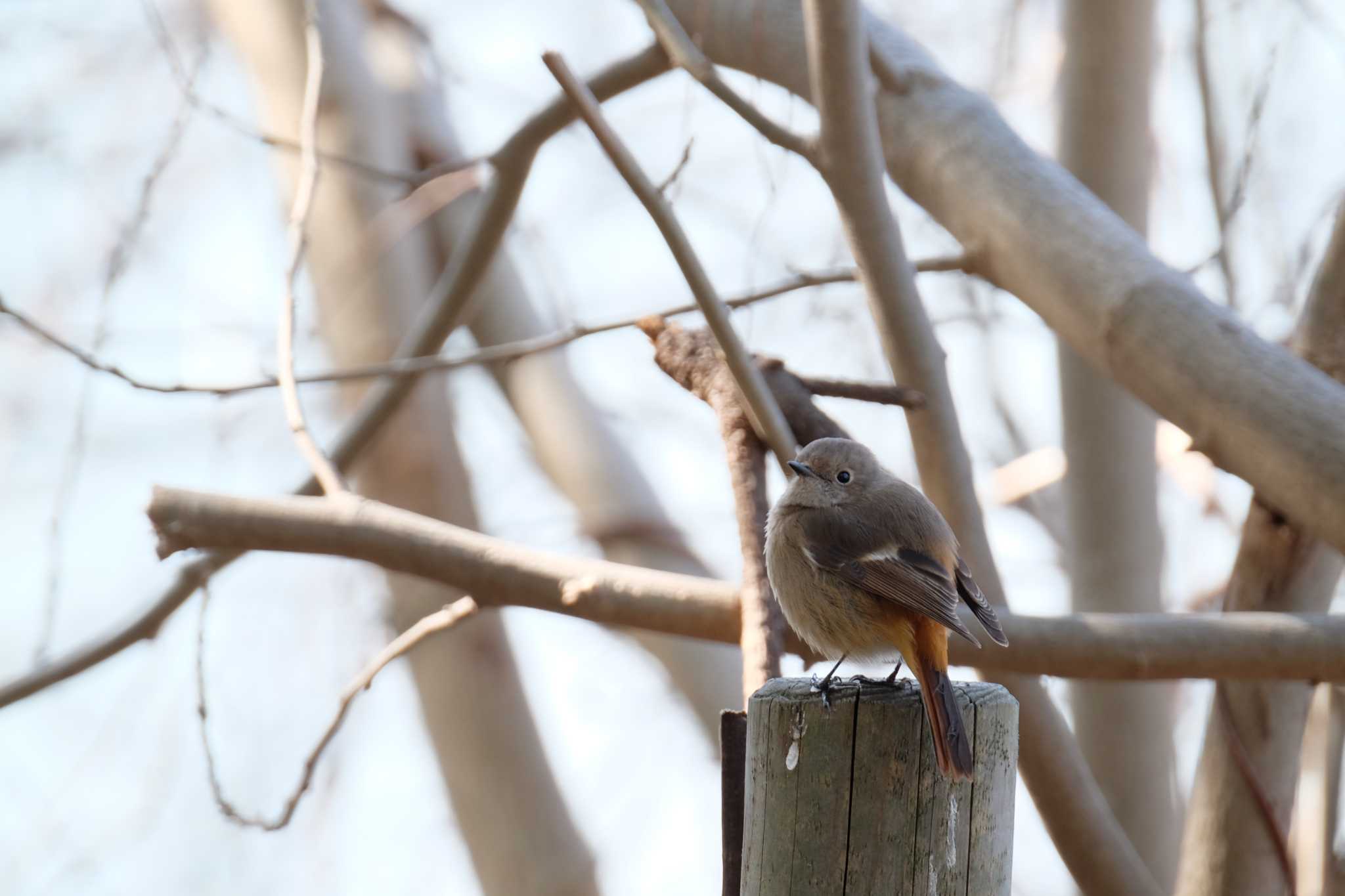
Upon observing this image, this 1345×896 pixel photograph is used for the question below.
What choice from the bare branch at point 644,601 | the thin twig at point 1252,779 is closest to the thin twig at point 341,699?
the bare branch at point 644,601

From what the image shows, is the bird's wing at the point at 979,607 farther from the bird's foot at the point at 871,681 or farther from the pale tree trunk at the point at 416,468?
the pale tree trunk at the point at 416,468

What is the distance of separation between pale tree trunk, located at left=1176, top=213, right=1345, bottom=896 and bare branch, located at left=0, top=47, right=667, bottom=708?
Result: 1.87 meters

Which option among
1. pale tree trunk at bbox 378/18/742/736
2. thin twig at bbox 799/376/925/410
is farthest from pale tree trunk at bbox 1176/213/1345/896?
pale tree trunk at bbox 378/18/742/736

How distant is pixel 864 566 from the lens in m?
2.44

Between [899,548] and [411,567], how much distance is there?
46.3 inches

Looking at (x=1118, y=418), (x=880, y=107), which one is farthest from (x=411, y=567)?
(x=1118, y=418)

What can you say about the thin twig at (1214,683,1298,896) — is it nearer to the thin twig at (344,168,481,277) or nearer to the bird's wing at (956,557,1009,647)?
the bird's wing at (956,557,1009,647)

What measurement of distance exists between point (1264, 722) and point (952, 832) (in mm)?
1871

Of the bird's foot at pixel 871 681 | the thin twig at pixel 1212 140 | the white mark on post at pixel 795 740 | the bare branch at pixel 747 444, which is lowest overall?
the white mark on post at pixel 795 740

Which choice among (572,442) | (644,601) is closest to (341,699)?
(644,601)

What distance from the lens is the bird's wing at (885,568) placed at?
2260 millimetres

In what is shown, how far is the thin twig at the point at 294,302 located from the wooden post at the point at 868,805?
1743 mm

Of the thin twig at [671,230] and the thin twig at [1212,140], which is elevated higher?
the thin twig at [1212,140]

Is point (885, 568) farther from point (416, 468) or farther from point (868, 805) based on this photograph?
point (416, 468)
